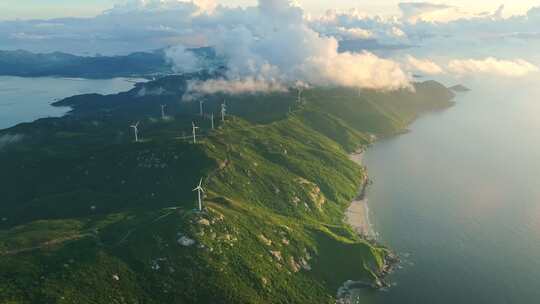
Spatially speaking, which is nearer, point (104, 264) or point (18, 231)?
point (104, 264)

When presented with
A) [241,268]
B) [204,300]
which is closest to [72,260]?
[204,300]

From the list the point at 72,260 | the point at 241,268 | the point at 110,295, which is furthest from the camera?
the point at 241,268

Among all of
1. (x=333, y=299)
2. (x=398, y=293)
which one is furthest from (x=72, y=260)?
(x=398, y=293)

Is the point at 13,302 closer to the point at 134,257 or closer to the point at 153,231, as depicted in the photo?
the point at 134,257

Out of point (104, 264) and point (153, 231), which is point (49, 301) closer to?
point (104, 264)

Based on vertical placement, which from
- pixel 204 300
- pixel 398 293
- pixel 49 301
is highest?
pixel 49 301

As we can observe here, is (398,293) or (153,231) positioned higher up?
(153,231)

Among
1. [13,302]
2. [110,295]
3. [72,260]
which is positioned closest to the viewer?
[13,302]

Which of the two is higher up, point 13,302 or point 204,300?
point 13,302

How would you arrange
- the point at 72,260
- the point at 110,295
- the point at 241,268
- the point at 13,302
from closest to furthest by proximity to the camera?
the point at 13,302, the point at 110,295, the point at 72,260, the point at 241,268
